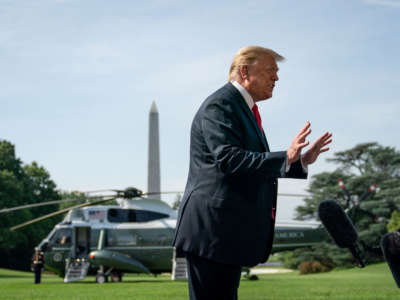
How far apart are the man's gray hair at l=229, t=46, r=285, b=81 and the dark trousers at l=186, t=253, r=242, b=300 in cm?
96

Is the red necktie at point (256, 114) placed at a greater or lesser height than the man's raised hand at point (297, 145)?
greater

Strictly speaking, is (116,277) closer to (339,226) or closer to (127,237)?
(127,237)

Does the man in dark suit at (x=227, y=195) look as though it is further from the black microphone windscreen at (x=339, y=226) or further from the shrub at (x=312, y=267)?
the shrub at (x=312, y=267)

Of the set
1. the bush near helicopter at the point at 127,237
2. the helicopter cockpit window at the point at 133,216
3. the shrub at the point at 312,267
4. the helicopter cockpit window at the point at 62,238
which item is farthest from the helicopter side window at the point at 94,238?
the shrub at the point at 312,267

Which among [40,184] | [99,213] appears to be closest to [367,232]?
[99,213]

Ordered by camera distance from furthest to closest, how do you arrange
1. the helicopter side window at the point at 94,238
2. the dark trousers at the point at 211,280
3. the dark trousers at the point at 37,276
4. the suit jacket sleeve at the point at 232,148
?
the helicopter side window at the point at 94,238 → the dark trousers at the point at 37,276 → the dark trousers at the point at 211,280 → the suit jacket sleeve at the point at 232,148

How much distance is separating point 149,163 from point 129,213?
2028 cm

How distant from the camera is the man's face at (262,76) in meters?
2.56

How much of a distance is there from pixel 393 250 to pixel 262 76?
43.2 inches

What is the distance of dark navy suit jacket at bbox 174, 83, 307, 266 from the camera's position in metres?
2.22

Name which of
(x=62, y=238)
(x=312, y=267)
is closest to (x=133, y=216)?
(x=62, y=238)

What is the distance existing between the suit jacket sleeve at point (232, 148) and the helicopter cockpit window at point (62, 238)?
64.8 feet

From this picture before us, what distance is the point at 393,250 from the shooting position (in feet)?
Answer: 8.36

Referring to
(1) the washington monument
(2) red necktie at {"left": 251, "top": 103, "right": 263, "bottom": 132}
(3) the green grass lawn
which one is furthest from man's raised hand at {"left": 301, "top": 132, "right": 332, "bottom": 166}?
(1) the washington monument
